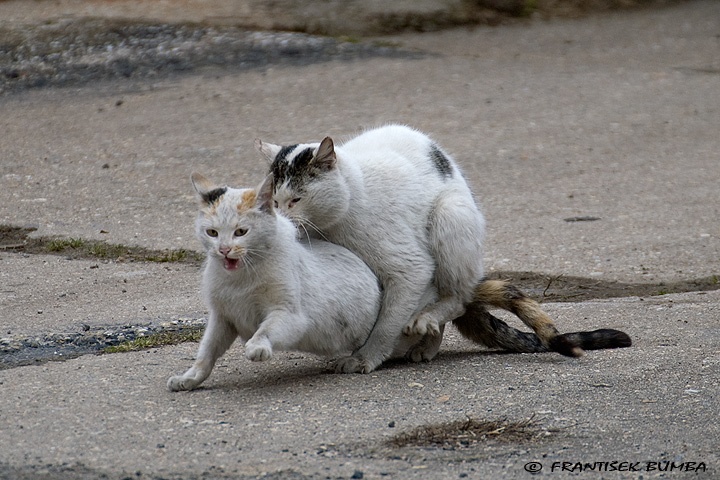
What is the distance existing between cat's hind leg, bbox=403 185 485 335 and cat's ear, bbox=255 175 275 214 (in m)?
0.99

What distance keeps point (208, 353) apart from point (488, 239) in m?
3.36

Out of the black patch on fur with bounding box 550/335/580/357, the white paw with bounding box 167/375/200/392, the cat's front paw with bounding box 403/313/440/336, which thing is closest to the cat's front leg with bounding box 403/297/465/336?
the cat's front paw with bounding box 403/313/440/336

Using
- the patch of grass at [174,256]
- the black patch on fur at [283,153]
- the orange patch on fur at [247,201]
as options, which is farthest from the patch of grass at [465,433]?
the patch of grass at [174,256]

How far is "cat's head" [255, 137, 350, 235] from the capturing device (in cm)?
499

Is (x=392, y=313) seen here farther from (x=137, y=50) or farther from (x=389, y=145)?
(x=137, y=50)

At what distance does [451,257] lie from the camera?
17.3 ft

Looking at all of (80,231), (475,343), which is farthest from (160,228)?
(475,343)

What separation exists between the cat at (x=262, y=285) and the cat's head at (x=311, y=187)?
145 millimetres

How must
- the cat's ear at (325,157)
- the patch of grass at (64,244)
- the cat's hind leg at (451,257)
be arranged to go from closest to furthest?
1. the cat's ear at (325,157)
2. the cat's hind leg at (451,257)
3. the patch of grass at (64,244)

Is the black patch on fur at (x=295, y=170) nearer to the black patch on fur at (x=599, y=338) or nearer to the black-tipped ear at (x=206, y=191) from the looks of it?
the black-tipped ear at (x=206, y=191)

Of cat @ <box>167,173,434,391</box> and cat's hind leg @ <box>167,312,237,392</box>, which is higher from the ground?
cat @ <box>167,173,434,391</box>

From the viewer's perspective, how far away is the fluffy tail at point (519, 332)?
523 cm

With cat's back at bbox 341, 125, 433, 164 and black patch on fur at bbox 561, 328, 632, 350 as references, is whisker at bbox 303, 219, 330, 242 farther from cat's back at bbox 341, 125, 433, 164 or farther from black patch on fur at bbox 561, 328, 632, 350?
black patch on fur at bbox 561, 328, 632, 350

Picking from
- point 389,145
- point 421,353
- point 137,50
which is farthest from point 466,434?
point 137,50
